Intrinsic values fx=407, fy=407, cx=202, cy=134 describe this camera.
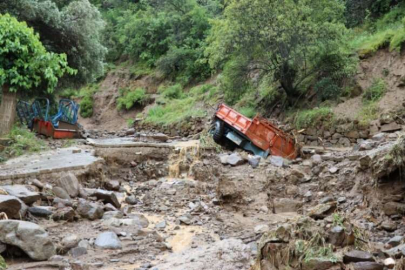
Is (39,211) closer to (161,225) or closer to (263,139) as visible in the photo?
(161,225)

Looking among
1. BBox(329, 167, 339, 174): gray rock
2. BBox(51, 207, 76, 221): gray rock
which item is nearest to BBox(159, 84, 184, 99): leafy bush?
BBox(329, 167, 339, 174): gray rock

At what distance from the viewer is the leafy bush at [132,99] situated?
91.5 feet

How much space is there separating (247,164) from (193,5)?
819 inches

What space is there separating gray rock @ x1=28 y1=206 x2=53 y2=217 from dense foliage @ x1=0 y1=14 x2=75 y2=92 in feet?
14.9

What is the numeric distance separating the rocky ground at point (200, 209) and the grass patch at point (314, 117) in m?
1.79

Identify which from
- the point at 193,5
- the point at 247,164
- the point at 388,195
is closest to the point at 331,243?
the point at 388,195

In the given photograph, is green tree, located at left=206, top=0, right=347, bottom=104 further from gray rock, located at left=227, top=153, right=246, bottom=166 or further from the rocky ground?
gray rock, located at left=227, top=153, right=246, bottom=166

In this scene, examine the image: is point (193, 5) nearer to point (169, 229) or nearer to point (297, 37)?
point (297, 37)

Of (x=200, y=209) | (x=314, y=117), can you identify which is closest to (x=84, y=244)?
(x=200, y=209)

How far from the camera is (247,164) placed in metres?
12.2

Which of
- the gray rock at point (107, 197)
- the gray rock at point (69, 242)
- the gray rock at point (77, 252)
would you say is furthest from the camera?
the gray rock at point (107, 197)

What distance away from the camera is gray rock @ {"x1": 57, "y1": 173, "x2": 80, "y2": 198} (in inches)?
360

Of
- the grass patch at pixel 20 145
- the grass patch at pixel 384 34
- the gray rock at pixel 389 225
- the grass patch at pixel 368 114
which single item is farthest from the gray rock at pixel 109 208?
the grass patch at pixel 384 34

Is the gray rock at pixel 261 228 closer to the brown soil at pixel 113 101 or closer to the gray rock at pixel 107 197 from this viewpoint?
the gray rock at pixel 107 197
